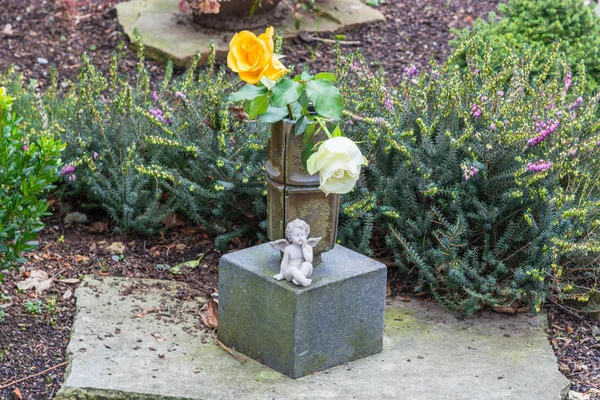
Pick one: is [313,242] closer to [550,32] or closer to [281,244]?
[281,244]

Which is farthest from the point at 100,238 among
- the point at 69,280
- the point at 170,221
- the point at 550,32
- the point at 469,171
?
the point at 550,32

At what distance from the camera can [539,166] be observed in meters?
3.90

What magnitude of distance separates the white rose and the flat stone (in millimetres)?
3686

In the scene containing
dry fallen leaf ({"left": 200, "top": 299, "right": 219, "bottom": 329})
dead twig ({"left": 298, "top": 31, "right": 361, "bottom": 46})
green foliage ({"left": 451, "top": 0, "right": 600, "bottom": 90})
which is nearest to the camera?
dry fallen leaf ({"left": 200, "top": 299, "right": 219, "bottom": 329})

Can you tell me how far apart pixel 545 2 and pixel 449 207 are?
7.69 feet

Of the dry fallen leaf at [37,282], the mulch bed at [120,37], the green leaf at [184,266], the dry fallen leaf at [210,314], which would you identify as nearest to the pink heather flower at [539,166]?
the dry fallen leaf at [210,314]

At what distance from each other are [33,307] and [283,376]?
3.97 ft

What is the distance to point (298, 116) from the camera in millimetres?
3318

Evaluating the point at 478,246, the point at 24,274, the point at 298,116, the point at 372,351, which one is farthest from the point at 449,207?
the point at 24,274

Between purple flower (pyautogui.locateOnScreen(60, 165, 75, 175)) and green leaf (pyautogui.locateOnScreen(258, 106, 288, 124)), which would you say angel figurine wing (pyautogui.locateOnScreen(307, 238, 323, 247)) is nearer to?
green leaf (pyautogui.locateOnScreen(258, 106, 288, 124))

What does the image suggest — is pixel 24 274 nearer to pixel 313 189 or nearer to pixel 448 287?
pixel 313 189

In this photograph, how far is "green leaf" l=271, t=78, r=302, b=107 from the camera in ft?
10.4

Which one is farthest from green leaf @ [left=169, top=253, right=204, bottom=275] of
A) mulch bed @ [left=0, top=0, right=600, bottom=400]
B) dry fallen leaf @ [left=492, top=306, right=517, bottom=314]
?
dry fallen leaf @ [left=492, top=306, right=517, bottom=314]

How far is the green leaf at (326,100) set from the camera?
10.4ft
